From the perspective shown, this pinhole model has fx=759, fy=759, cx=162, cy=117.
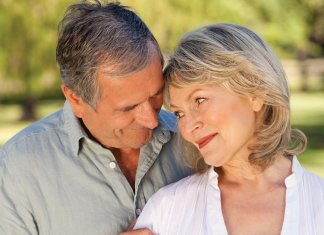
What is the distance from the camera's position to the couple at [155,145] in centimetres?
272

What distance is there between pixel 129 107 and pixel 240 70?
48 cm

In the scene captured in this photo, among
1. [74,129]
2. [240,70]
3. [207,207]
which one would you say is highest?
[240,70]

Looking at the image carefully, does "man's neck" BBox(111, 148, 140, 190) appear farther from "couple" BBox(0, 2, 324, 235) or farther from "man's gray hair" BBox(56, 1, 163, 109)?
"man's gray hair" BBox(56, 1, 163, 109)

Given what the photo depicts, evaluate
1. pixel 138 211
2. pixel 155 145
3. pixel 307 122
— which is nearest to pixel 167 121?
pixel 155 145

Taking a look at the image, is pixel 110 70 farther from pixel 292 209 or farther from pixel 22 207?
pixel 292 209

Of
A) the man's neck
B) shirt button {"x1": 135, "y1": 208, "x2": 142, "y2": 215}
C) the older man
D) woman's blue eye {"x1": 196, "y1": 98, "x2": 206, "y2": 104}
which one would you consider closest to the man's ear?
the older man

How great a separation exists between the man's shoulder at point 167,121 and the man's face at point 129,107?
238 millimetres

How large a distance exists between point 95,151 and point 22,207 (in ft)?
1.20

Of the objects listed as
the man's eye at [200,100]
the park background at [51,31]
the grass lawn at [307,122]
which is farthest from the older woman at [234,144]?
the park background at [51,31]

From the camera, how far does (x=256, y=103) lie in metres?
2.80

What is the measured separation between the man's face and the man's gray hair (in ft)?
0.10

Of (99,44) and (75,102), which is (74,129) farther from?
(99,44)

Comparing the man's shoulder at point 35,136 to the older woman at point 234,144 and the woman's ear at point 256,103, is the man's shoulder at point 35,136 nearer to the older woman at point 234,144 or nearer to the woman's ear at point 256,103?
the older woman at point 234,144

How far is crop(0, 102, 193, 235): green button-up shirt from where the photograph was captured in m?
3.03
